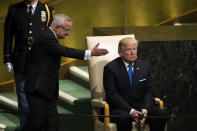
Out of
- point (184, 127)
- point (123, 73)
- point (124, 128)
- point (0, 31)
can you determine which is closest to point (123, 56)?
point (123, 73)

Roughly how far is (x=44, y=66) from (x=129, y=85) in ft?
2.94

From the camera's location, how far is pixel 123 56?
600 centimetres

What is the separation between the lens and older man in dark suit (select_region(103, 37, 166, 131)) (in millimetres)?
5930

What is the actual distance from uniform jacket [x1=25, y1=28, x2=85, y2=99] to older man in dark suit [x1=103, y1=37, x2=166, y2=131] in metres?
0.64

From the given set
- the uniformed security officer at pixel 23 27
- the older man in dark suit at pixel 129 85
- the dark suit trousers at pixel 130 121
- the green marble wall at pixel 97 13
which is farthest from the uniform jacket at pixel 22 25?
the green marble wall at pixel 97 13

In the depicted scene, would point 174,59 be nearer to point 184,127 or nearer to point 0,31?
point 184,127

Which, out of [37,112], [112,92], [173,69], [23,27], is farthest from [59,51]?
[173,69]

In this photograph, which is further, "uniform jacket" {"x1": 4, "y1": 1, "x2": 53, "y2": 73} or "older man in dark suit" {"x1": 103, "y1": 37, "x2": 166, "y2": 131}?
"uniform jacket" {"x1": 4, "y1": 1, "x2": 53, "y2": 73}

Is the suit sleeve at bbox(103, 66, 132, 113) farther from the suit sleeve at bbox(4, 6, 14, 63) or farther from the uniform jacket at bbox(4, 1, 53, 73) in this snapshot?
the suit sleeve at bbox(4, 6, 14, 63)

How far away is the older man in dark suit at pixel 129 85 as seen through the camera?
5.93 metres

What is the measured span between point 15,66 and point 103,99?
0.83 metres

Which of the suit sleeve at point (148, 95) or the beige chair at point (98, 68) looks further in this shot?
the beige chair at point (98, 68)

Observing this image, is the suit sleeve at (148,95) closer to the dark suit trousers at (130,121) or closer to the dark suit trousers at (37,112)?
the dark suit trousers at (130,121)

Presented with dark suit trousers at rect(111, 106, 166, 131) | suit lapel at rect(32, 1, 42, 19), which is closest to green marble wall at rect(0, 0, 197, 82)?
suit lapel at rect(32, 1, 42, 19)
